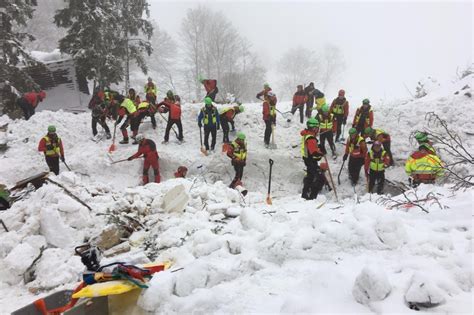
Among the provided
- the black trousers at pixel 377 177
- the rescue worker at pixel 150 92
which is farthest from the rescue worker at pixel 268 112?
the rescue worker at pixel 150 92

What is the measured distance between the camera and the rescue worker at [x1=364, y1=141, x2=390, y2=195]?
9273 millimetres

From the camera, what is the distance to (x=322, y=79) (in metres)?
48.4

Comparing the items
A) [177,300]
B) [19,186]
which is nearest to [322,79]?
[19,186]

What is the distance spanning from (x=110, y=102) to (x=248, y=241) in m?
10.7

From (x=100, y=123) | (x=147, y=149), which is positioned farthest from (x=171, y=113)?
(x=100, y=123)

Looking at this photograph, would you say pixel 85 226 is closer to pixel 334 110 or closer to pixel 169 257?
pixel 169 257

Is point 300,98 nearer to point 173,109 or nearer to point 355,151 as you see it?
point 355,151

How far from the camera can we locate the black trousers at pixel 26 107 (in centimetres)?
1322

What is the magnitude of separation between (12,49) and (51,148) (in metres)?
6.64

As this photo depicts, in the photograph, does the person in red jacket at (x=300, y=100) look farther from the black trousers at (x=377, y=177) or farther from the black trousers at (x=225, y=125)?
the black trousers at (x=377, y=177)

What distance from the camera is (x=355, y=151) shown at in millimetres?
10227

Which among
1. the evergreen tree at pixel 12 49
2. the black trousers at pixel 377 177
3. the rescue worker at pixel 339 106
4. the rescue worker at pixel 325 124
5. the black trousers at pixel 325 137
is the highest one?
the evergreen tree at pixel 12 49

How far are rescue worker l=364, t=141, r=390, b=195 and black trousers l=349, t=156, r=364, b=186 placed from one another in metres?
0.56

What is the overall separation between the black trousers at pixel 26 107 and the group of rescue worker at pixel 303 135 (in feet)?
0.16
